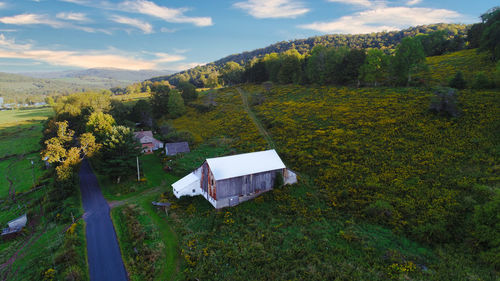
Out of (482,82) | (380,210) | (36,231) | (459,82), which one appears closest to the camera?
(380,210)

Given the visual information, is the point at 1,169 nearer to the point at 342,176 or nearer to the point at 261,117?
the point at 261,117

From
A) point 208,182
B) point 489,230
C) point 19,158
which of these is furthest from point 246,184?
point 19,158

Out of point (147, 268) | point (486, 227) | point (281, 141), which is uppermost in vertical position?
point (281, 141)

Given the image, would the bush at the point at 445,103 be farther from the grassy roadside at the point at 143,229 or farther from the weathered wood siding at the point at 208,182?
the grassy roadside at the point at 143,229

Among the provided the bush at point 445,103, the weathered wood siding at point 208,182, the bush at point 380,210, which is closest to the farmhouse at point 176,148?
the weathered wood siding at point 208,182

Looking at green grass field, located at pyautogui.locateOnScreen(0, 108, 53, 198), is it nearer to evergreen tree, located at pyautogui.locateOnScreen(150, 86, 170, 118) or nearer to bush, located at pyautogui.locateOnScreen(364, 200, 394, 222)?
evergreen tree, located at pyautogui.locateOnScreen(150, 86, 170, 118)

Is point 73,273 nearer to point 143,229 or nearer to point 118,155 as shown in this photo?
point 143,229

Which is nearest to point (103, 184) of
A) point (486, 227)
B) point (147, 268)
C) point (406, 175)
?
point (147, 268)
